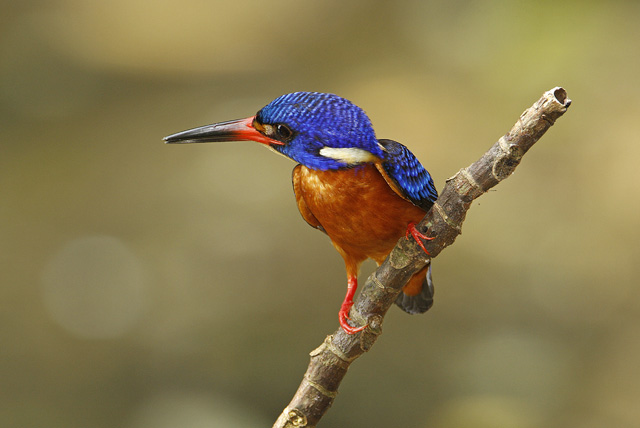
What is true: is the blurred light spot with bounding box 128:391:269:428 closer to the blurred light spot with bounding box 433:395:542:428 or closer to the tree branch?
the blurred light spot with bounding box 433:395:542:428

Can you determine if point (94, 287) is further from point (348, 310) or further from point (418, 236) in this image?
point (418, 236)

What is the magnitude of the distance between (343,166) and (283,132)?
14cm

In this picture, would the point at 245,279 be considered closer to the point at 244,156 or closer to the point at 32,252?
the point at 244,156

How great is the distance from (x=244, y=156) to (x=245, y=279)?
2.40ft

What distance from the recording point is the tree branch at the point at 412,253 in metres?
1.06

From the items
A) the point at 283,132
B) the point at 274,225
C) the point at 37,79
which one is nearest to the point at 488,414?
the point at 274,225

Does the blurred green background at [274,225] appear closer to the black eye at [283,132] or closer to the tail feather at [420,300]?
the tail feather at [420,300]

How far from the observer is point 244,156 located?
11.9 ft

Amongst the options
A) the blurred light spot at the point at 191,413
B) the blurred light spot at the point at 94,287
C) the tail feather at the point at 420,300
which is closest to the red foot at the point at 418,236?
the tail feather at the point at 420,300

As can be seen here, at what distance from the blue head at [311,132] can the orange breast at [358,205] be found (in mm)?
56

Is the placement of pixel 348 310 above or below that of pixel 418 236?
below

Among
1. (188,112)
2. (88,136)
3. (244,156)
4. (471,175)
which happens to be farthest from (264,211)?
(471,175)

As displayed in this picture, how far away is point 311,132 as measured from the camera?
3.85 feet

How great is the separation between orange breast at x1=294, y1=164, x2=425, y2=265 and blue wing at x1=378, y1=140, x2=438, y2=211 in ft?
0.16
